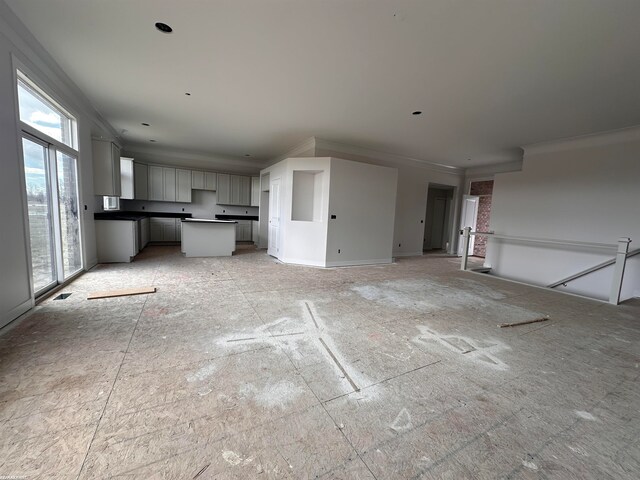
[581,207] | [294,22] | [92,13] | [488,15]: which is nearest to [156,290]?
[92,13]

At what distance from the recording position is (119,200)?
7.32 metres

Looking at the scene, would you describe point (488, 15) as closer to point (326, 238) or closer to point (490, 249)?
point (326, 238)

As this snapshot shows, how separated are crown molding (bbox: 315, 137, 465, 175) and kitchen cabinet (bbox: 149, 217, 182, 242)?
5.21 meters

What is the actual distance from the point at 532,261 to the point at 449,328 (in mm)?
4572

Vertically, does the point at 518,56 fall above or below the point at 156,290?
above

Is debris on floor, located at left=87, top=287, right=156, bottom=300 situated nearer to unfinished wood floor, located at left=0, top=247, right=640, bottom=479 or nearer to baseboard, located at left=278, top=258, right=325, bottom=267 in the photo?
unfinished wood floor, located at left=0, top=247, right=640, bottom=479

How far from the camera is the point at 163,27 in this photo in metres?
2.46

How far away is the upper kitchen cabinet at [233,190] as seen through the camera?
866 centimetres

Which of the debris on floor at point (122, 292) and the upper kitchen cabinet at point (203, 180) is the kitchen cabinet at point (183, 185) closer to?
the upper kitchen cabinet at point (203, 180)

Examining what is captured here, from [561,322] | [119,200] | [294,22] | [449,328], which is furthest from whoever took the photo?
[119,200]

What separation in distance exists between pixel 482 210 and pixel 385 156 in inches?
186

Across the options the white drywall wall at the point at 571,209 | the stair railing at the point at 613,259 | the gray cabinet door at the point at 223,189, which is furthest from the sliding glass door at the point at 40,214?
the white drywall wall at the point at 571,209

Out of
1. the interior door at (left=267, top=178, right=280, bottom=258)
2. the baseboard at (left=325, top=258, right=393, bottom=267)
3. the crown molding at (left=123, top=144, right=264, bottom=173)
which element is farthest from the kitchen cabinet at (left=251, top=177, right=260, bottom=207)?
the baseboard at (left=325, top=258, right=393, bottom=267)

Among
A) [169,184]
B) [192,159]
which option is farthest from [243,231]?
[192,159]
